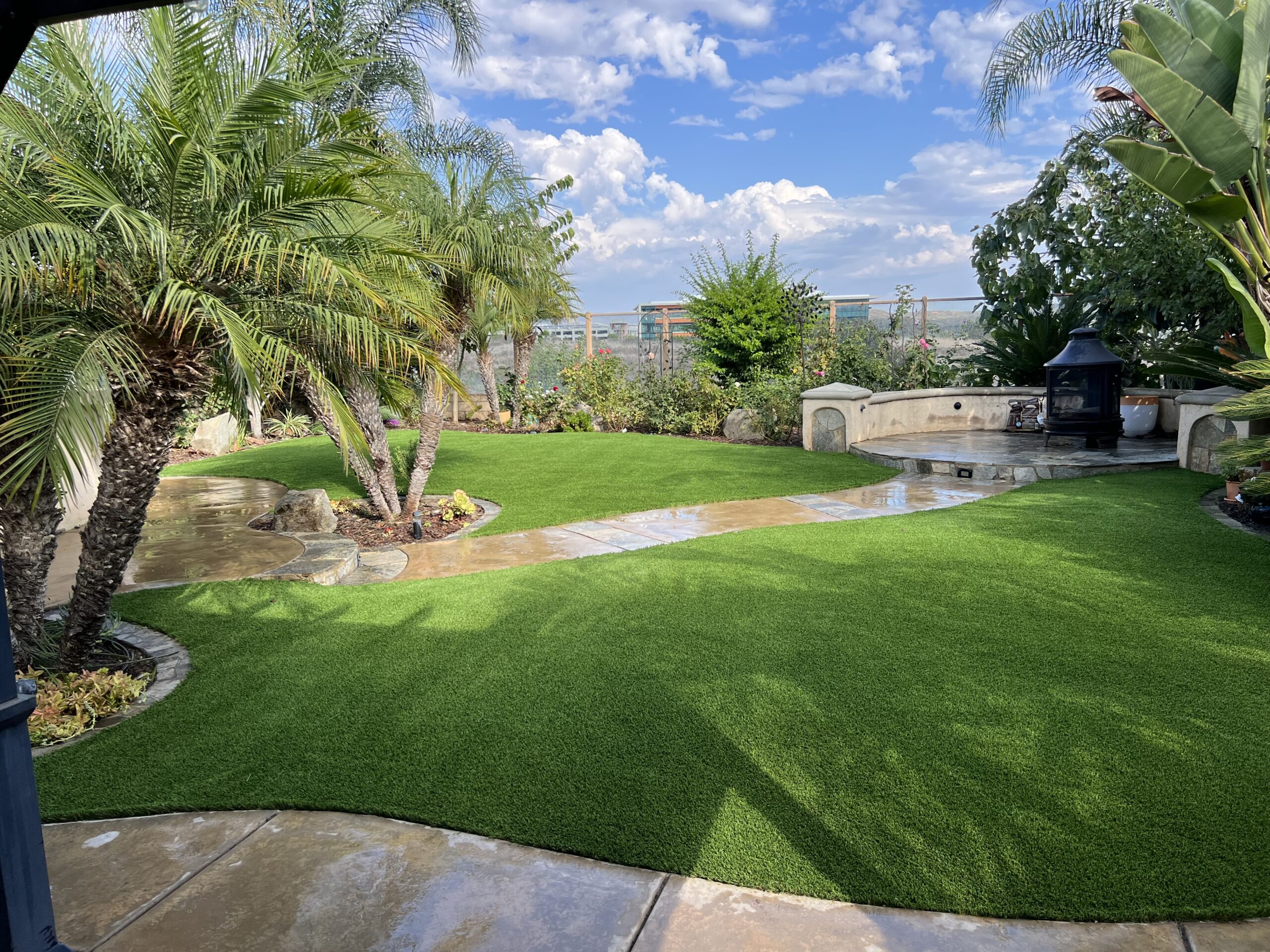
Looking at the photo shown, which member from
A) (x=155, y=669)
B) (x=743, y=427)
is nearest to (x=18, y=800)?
(x=155, y=669)

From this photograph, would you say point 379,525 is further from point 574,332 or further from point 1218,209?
point 574,332

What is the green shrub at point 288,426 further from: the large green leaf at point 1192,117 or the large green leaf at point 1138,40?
the large green leaf at point 1192,117

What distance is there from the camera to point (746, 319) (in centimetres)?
1641

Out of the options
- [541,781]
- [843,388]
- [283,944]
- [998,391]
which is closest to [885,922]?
[541,781]

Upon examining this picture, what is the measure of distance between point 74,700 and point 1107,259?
13.3m

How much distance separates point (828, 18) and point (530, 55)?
6058 mm

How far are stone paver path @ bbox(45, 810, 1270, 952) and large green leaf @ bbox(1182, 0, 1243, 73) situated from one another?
280 inches

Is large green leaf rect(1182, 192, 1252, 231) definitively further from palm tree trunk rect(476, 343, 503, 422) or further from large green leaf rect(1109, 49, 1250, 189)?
palm tree trunk rect(476, 343, 503, 422)

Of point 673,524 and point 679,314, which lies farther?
point 679,314

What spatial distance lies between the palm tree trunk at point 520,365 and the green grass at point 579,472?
259cm

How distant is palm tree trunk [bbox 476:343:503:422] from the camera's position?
17.7 metres

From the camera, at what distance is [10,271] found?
3.41 m

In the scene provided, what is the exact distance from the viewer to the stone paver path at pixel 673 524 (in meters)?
6.89

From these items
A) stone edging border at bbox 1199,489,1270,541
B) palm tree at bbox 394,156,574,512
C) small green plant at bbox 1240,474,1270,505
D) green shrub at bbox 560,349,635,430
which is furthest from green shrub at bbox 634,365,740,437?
small green plant at bbox 1240,474,1270,505
